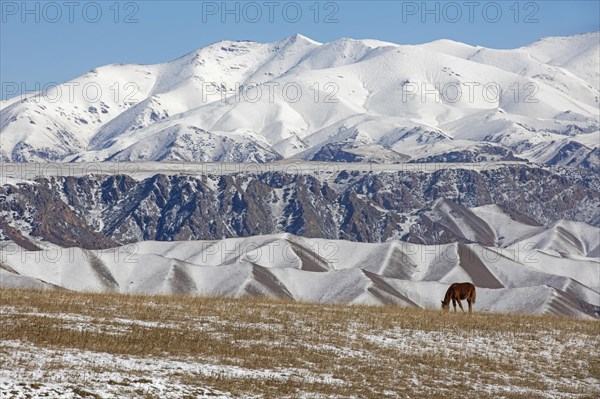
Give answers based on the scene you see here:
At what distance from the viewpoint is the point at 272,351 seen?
119 ft

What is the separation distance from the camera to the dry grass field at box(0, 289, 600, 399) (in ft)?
98.9

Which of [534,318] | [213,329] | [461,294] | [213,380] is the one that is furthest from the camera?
[461,294]

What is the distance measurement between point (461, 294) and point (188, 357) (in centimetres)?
2352

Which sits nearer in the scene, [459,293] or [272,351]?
[272,351]

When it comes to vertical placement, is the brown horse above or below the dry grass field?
above

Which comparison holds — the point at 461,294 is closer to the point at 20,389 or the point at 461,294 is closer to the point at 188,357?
the point at 188,357

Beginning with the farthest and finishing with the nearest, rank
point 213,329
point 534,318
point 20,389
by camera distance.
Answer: point 534,318, point 213,329, point 20,389

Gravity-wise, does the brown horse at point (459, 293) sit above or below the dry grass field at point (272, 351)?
above

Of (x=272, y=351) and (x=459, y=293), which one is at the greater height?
(x=459, y=293)

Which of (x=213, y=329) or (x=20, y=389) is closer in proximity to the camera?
(x=20, y=389)

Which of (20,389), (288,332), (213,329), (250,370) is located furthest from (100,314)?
(20,389)

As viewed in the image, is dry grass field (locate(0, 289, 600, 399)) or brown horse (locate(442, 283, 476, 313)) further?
brown horse (locate(442, 283, 476, 313))

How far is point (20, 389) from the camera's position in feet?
88.8

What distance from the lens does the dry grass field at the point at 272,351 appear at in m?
30.2
